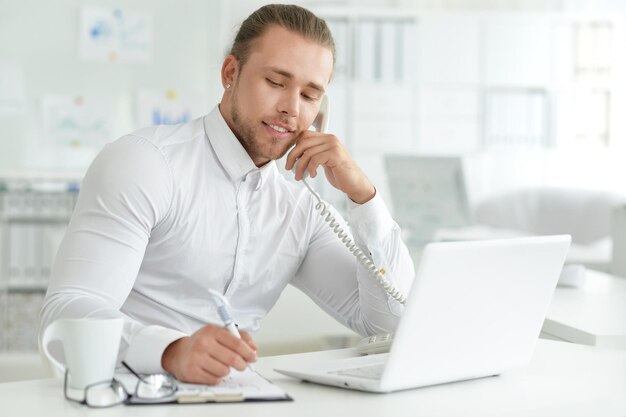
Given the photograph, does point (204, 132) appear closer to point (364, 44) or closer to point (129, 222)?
point (129, 222)

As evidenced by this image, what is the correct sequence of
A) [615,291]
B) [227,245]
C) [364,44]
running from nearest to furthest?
[227,245]
[615,291]
[364,44]

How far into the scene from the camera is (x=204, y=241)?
164 cm

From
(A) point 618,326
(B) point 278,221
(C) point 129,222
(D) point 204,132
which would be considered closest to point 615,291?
(A) point 618,326

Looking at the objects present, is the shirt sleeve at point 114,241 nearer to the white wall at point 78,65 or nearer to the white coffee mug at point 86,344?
the white coffee mug at point 86,344

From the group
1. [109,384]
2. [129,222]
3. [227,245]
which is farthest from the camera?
[227,245]

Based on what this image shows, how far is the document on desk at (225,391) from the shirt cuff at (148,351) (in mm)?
27

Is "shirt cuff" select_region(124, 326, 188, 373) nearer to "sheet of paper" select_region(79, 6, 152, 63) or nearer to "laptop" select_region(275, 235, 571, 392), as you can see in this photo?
"laptop" select_region(275, 235, 571, 392)

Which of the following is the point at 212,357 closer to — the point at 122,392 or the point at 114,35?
the point at 122,392

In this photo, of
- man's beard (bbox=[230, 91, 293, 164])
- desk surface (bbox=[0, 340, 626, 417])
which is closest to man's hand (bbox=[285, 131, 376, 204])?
man's beard (bbox=[230, 91, 293, 164])

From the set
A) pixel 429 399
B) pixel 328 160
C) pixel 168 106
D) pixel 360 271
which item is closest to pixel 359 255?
pixel 360 271

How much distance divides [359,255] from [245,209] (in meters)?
0.25

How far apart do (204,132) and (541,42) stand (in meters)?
4.30

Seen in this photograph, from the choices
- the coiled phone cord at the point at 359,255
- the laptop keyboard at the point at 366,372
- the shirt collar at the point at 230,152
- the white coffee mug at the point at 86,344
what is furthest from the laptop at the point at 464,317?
the shirt collar at the point at 230,152

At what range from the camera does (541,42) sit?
18.3ft
